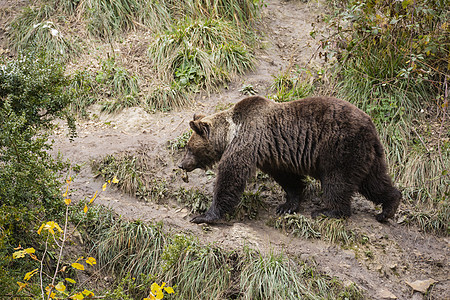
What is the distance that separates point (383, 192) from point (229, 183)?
2.05 m

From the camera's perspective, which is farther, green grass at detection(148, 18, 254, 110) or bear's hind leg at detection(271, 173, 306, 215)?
green grass at detection(148, 18, 254, 110)

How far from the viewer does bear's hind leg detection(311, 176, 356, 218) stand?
6410mm

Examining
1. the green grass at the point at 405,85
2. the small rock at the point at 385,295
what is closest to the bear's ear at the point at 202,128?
the green grass at the point at 405,85

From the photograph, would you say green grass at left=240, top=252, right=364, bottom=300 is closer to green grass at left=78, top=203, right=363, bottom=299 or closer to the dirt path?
green grass at left=78, top=203, right=363, bottom=299

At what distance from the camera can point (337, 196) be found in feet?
21.2

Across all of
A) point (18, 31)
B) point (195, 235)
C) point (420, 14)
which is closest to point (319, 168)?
point (195, 235)

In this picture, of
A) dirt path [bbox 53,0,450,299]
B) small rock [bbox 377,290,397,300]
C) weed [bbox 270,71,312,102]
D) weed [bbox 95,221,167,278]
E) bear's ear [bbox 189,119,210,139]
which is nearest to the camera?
small rock [bbox 377,290,397,300]

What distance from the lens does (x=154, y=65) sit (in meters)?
9.51

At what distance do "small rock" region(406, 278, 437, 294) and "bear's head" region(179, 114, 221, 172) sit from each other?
3035mm

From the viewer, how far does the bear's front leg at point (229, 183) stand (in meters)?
6.54

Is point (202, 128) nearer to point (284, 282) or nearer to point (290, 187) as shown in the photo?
point (290, 187)

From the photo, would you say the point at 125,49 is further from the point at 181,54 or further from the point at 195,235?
the point at 195,235

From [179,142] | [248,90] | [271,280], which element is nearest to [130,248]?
[271,280]

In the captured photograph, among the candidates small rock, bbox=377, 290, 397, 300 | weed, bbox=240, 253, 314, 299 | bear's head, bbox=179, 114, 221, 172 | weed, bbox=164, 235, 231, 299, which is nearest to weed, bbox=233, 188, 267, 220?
bear's head, bbox=179, 114, 221, 172
